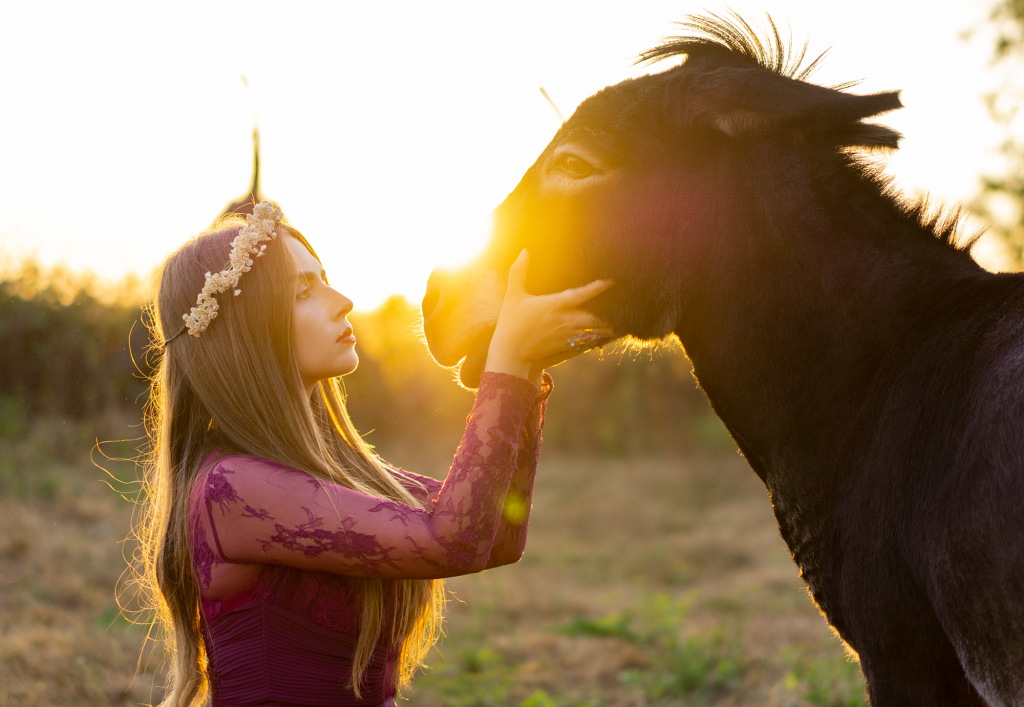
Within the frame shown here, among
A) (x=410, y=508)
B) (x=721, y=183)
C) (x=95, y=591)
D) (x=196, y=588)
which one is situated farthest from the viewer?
(x=95, y=591)

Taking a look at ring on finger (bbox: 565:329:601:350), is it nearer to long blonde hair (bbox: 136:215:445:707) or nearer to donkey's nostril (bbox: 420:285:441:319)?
donkey's nostril (bbox: 420:285:441:319)

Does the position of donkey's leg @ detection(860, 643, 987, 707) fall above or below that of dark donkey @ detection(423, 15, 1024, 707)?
below

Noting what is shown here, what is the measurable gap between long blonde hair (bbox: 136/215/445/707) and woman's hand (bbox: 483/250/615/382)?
2.17ft

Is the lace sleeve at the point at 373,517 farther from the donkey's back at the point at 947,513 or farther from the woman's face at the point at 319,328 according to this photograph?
the donkey's back at the point at 947,513

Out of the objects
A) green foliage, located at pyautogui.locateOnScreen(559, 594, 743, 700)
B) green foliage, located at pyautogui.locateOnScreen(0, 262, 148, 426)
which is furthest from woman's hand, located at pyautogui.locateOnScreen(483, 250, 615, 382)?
green foliage, located at pyautogui.locateOnScreen(0, 262, 148, 426)

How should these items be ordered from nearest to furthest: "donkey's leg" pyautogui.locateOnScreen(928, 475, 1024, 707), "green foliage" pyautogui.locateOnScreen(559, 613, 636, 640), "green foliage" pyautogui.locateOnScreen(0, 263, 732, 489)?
"donkey's leg" pyautogui.locateOnScreen(928, 475, 1024, 707) < "green foliage" pyautogui.locateOnScreen(559, 613, 636, 640) < "green foliage" pyautogui.locateOnScreen(0, 263, 732, 489)

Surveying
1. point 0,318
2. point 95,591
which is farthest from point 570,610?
point 0,318

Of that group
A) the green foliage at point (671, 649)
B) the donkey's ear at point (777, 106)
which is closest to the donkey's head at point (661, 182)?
the donkey's ear at point (777, 106)

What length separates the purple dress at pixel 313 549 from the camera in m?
1.93

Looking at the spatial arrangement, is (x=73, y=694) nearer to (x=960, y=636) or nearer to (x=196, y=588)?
(x=196, y=588)

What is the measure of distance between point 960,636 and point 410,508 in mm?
1367

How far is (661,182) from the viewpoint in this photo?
2.22 m

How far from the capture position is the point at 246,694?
83.0 inches

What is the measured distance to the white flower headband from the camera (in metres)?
2.25
